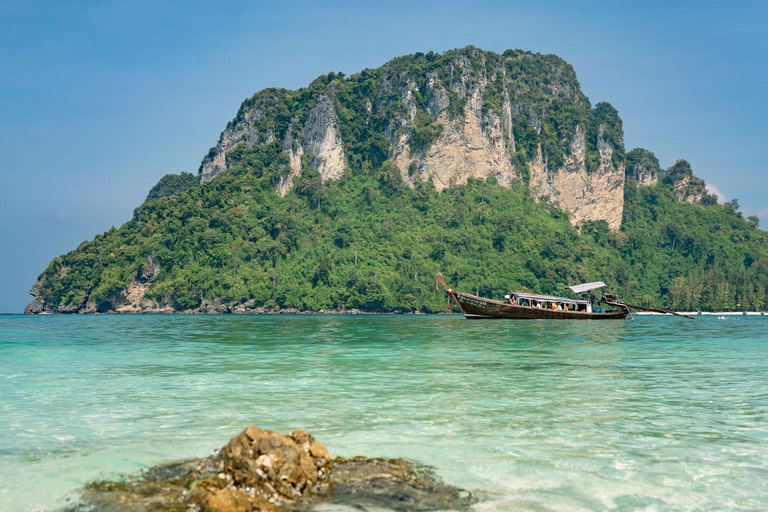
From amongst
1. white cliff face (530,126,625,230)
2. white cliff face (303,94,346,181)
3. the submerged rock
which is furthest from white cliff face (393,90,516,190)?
the submerged rock

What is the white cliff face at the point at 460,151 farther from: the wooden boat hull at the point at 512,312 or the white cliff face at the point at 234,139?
the wooden boat hull at the point at 512,312

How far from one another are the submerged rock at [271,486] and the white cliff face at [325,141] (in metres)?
122

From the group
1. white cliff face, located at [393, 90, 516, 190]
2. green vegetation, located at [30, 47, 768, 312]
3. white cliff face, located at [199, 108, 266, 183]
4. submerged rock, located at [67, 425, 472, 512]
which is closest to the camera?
submerged rock, located at [67, 425, 472, 512]

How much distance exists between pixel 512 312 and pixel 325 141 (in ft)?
272

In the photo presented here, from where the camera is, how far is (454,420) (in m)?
8.95

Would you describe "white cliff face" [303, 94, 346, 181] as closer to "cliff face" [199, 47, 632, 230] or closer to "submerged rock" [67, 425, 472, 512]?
"cliff face" [199, 47, 632, 230]

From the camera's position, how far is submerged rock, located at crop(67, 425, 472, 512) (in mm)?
5121

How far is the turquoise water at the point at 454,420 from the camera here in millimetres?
6105

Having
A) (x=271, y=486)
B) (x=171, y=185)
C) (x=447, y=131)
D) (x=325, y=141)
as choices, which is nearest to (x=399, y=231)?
(x=447, y=131)

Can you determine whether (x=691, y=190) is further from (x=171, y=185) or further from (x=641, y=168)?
(x=171, y=185)

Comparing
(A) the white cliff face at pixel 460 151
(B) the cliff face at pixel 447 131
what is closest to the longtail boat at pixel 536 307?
(B) the cliff face at pixel 447 131

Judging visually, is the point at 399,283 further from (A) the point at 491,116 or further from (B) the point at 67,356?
(B) the point at 67,356

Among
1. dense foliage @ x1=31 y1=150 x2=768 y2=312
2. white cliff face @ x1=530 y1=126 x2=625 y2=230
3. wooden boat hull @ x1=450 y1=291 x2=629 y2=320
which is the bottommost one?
wooden boat hull @ x1=450 y1=291 x2=629 y2=320

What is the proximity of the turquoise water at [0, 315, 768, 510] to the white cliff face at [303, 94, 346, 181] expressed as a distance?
11115 cm
